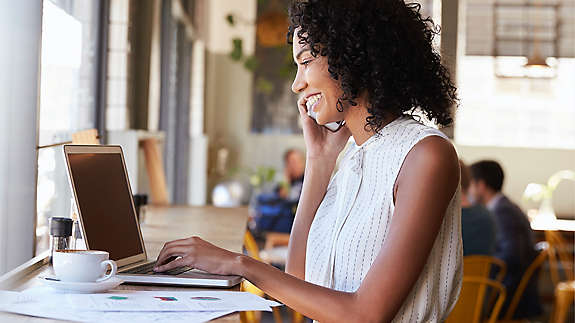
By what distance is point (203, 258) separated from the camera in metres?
1.46

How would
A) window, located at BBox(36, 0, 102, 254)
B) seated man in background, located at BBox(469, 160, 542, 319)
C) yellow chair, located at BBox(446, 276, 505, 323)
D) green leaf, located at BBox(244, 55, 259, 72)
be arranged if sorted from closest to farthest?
window, located at BBox(36, 0, 102, 254)
yellow chair, located at BBox(446, 276, 505, 323)
seated man in background, located at BBox(469, 160, 542, 319)
green leaf, located at BBox(244, 55, 259, 72)

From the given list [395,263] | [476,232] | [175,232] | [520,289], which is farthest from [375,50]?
[520,289]

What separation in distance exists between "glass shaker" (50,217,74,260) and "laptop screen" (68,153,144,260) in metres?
0.08

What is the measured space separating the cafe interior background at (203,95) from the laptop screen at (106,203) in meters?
0.25

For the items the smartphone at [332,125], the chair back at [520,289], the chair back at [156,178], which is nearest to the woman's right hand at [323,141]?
the smartphone at [332,125]

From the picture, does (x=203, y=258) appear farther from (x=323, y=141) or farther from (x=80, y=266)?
(x=323, y=141)

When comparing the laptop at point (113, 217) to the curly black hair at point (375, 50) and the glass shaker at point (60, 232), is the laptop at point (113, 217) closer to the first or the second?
the glass shaker at point (60, 232)

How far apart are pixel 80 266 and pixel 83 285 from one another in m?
0.03

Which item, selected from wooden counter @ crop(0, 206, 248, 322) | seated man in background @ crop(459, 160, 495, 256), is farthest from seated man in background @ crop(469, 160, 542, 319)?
wooden counter @ crop(0, 206, 248, 322)

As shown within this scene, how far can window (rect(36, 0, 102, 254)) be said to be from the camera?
2070 millimetres

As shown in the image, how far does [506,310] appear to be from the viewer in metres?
4.12

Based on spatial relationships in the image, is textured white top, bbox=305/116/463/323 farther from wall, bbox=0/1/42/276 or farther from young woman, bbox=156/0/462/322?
wall, bbox=0/1/42/276

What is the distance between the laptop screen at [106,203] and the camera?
154 centimetres

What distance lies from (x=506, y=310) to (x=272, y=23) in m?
4.18
